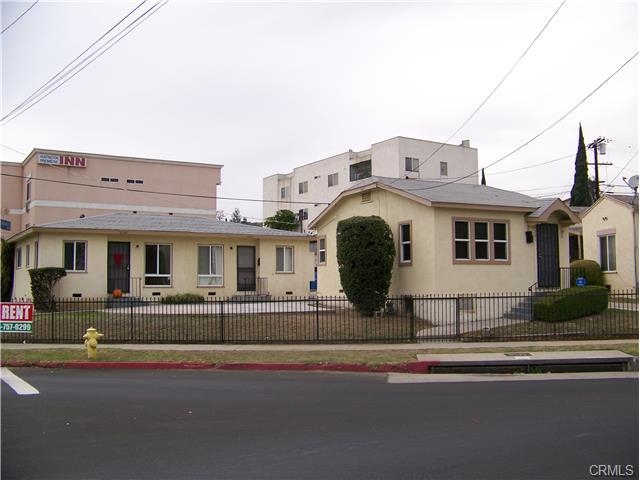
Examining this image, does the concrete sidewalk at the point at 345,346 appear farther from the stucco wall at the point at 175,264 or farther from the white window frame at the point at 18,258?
the white window frame at the point at 18,258

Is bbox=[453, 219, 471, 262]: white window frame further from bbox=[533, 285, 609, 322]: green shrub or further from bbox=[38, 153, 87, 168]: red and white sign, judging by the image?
bbox=[38, 153, 87, 168]: red and white sign

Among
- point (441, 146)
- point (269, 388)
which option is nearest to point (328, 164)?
point (441, 146)

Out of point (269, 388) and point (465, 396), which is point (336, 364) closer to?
point (269, 388)

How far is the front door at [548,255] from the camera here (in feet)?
72.9

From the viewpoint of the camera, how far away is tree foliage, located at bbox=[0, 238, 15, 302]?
3153 cm

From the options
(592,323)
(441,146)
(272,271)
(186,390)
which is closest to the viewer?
(186,390)

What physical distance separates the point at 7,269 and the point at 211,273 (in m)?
10.8

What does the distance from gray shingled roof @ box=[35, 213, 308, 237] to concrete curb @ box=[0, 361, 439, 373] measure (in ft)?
41.6

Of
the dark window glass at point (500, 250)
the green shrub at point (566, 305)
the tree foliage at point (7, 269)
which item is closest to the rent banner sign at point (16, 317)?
the green shrub at point (566, 305)

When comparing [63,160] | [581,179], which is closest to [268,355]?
[63,160]

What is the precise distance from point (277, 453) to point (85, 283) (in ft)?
70.5

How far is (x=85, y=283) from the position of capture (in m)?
26.3

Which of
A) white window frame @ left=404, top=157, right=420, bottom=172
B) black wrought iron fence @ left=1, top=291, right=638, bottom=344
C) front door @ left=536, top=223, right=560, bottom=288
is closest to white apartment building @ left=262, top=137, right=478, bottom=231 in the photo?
white window frame @ left=404, top=157, right=420, bottom=172

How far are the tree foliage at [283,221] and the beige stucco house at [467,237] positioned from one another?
A: 4721 centimetres
